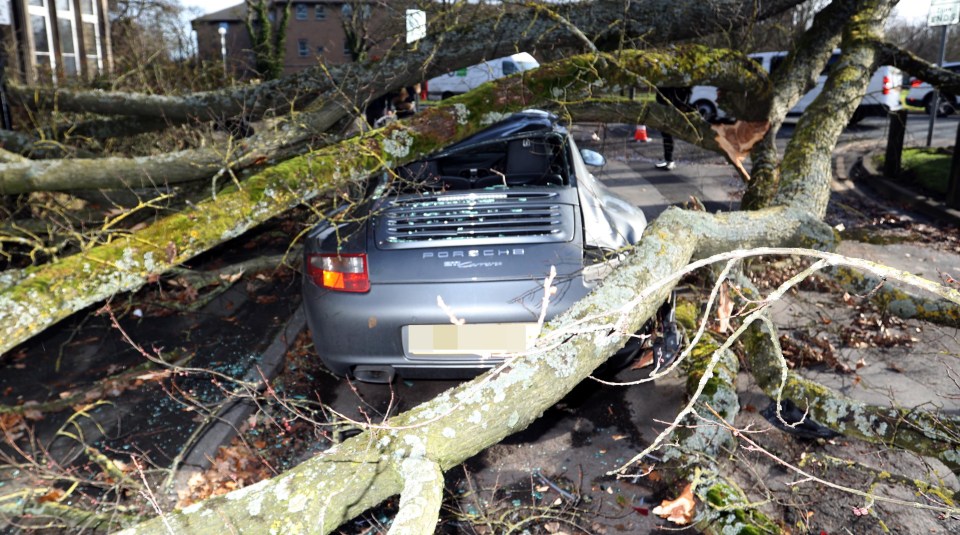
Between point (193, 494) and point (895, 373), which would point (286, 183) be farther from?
point (895, 373)

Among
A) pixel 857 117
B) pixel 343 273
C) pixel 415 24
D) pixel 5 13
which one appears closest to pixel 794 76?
pixel 415 24

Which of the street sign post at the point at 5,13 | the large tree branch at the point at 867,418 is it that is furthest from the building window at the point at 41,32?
the large tree branch at the point at 867,418

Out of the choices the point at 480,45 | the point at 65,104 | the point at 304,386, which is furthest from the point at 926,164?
the point at 65,104

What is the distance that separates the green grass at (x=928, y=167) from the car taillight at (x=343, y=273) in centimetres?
1013

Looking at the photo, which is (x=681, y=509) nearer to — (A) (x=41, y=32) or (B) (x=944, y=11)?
(B) (x=944, y=11)

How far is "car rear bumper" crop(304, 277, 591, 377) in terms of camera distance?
3.83m

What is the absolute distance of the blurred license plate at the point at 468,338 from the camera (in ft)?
12.6

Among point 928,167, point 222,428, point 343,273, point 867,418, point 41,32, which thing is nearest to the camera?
point 867,418

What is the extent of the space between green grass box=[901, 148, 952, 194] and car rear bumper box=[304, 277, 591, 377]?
9.68 m

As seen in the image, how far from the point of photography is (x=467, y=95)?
4805 mm

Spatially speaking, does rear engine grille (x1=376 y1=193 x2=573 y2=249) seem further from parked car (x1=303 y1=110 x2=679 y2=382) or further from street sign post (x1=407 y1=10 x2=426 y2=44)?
street sign post (x1=407 y1=10 x2=426 y2=44)

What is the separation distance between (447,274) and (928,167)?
1150 cm

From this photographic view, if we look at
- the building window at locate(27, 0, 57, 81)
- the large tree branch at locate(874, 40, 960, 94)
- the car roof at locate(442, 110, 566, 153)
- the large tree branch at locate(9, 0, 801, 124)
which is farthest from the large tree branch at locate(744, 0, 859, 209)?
the building window at locate(27, 0, 57, 81)

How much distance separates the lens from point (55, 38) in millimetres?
15859
